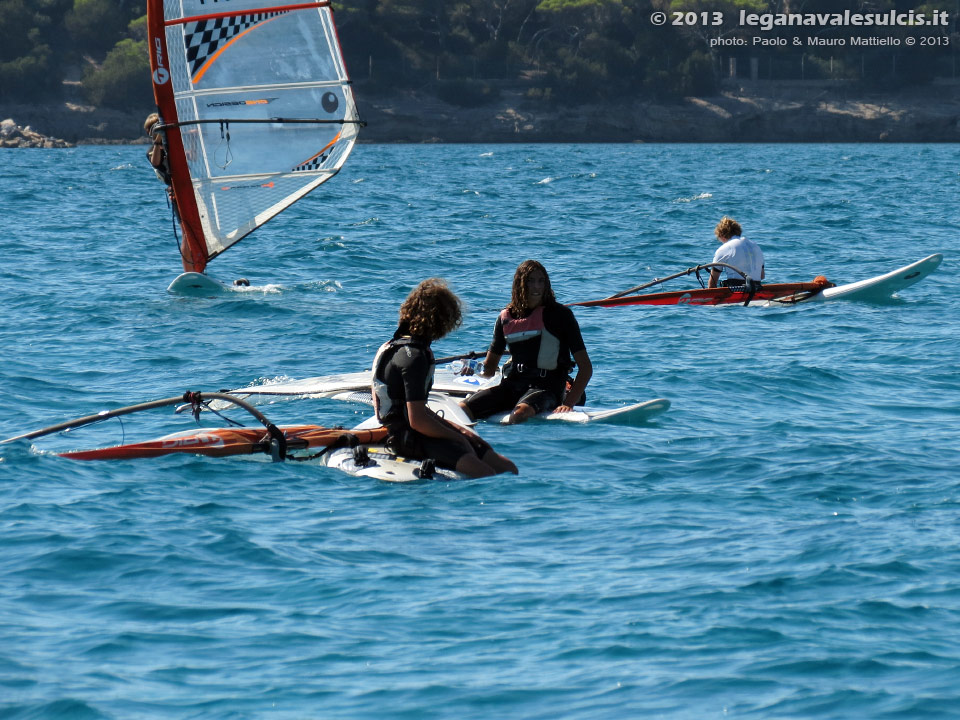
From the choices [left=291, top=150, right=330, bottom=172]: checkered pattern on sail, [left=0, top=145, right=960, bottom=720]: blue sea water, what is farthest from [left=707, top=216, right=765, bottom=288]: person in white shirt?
[left=291, top=150, right=330, bottom=172]: checkered pattern on sail

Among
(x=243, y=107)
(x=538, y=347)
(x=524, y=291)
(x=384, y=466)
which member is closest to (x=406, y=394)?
(x=384, y=466)

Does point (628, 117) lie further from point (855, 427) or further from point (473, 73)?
point (855, 427)

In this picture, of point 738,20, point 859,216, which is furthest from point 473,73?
point 859,216

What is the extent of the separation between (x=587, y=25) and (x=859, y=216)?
84057mm

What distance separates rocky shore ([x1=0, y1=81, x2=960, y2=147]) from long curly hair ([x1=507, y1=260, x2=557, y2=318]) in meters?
93.1

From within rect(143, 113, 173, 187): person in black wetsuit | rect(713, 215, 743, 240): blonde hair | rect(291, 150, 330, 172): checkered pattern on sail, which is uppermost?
rect(143, 113, 173, 187): person in black wetsuit

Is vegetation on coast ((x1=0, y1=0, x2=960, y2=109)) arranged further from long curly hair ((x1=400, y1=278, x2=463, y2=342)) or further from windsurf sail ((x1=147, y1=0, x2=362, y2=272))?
long curly hair ((x1=400, y1=278, x2=463, y2=342))

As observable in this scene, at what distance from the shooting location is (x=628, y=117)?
108938 millimetres

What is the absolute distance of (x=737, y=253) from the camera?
17.2 metres

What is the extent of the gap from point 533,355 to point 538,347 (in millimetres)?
127

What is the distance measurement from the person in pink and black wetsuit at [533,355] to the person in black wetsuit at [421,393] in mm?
1716

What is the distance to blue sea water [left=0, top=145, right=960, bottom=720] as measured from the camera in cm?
589

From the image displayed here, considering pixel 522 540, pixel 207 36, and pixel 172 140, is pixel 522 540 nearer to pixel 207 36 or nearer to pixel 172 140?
pixel 172 140

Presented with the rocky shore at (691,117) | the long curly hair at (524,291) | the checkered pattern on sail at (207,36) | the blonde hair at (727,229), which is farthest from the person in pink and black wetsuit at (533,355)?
the rocky shore at (691,117)
